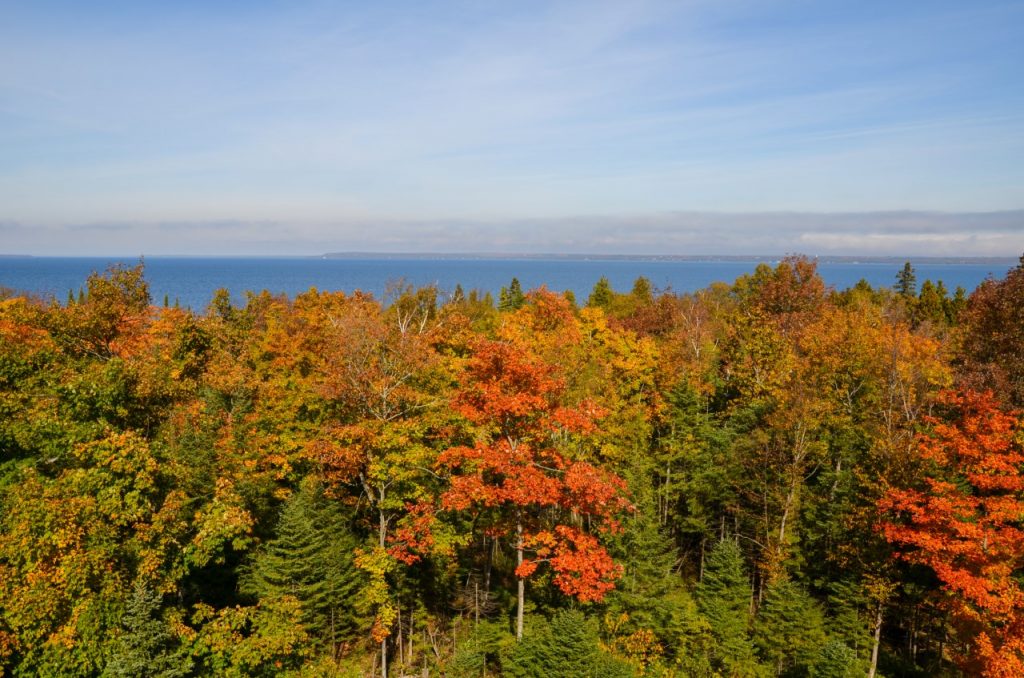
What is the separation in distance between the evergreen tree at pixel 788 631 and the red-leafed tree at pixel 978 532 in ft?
13.6

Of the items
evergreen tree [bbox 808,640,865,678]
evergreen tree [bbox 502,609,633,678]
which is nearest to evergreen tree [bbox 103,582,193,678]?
evergreen tree [bbox 502,609,633,678]

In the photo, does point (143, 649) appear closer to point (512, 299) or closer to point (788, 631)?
point (788, 631)

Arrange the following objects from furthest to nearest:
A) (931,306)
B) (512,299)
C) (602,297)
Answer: (512,299) < (602,297) < (931,306)

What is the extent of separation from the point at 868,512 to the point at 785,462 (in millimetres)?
4842

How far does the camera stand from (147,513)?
14.6 metres

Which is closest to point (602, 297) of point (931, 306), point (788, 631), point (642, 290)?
point (642, 290)

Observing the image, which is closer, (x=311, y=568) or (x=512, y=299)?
(x=311, y=568)

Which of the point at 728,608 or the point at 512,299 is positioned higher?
the point at 512,299

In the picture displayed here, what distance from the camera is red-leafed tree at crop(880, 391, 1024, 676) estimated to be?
18.0m

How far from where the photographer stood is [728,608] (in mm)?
23406

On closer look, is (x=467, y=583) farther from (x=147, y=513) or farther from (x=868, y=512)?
(x=868, y=512)

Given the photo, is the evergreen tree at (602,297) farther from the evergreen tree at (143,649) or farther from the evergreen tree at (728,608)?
the evergreen tree at (143,649)

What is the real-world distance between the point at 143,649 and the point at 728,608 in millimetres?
20296

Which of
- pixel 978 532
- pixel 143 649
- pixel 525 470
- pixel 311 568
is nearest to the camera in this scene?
pixel 143 649
